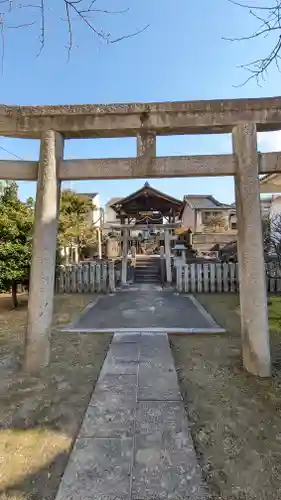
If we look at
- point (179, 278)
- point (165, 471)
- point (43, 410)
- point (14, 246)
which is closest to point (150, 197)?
point (179, 278)

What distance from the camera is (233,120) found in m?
4.10

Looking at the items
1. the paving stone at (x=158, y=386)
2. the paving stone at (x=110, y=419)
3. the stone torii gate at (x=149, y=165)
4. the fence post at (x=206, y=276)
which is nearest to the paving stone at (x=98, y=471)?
the paving stone at (x=110, y=419)

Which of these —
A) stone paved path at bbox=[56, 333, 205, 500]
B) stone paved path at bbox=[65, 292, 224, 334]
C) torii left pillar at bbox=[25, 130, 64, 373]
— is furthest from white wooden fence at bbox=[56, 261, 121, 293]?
stone paved path at bbox=[56, 333, 205, 500]

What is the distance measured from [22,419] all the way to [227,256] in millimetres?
13214

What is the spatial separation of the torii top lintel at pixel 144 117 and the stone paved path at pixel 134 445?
11.7ft

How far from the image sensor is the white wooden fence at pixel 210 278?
36.9ft

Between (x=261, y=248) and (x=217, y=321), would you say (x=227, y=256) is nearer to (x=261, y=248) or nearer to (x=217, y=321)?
(x=217, y=321)

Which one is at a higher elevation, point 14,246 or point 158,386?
point 14,246

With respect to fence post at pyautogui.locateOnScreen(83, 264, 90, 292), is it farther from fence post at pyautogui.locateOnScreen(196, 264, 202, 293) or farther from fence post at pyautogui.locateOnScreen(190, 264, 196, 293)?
fence post at pyautogui.locateOnScreen(196, 264, 202, 293)

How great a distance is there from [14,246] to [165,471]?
24.0ft

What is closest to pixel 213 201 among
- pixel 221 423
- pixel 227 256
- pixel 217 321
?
pixel 227 256

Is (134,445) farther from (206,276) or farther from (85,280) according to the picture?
(85,280)

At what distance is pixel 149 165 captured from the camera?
4.20 m

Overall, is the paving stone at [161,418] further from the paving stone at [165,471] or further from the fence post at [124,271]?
the fence post at [124,271]
